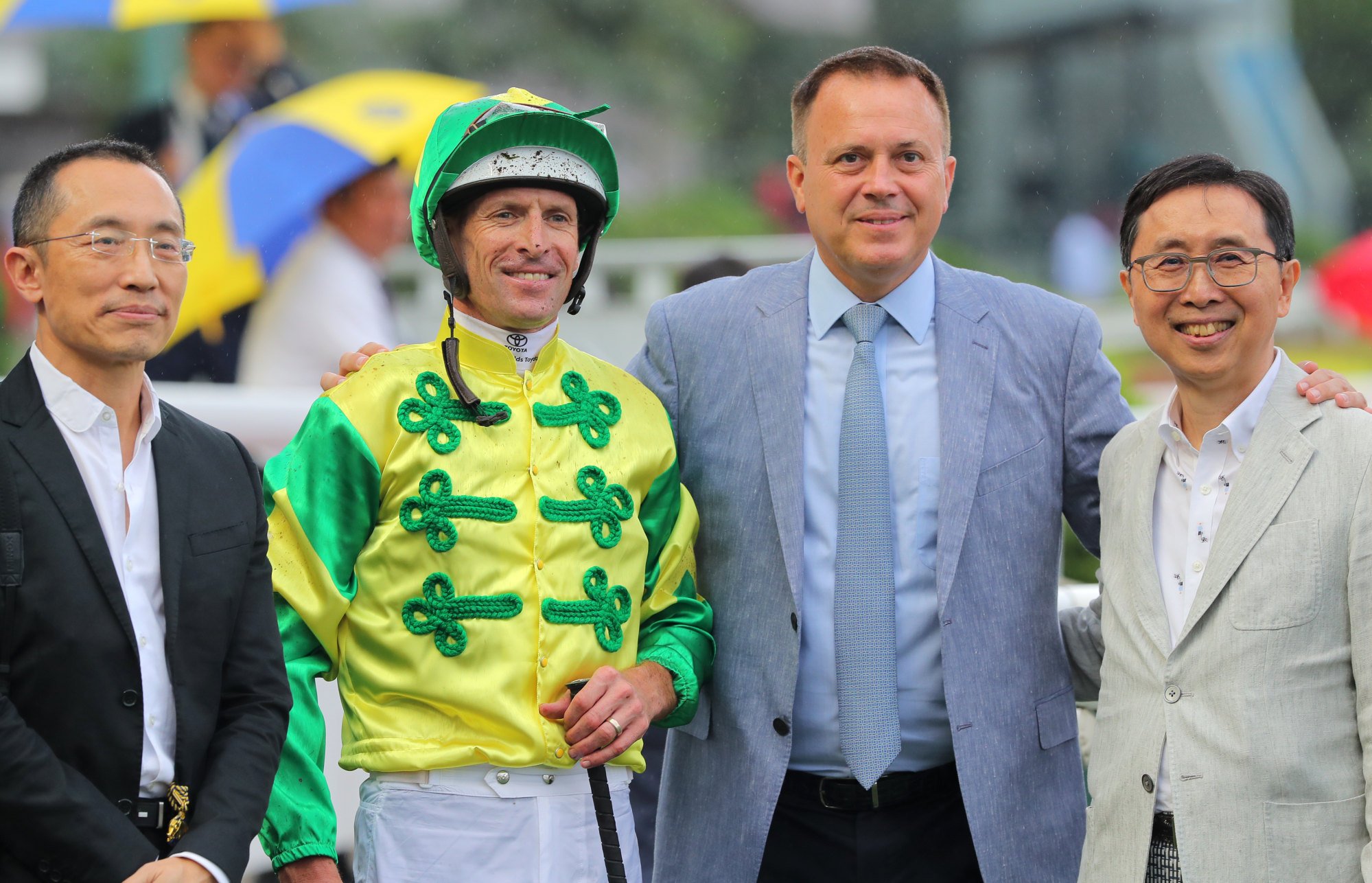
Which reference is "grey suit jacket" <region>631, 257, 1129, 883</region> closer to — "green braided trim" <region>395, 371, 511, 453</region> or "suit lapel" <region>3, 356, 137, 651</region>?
"green braided trim" <region>395, 371, 511, 453</region>

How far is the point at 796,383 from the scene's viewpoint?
303 cm

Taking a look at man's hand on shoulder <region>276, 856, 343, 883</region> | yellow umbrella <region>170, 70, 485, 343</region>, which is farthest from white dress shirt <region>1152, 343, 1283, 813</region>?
yellow umbrella <region>170, 70, 485, 343</region>

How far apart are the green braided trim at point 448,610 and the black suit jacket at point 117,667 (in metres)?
0.23

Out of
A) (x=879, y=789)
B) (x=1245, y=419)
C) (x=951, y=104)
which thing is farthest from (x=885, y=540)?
(x=951, y=104)

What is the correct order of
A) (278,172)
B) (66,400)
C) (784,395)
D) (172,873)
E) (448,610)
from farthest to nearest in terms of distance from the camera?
(278,172)
(784,395)
(448,610)
(66,400)
(172,873)

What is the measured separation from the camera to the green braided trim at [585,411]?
275 cm

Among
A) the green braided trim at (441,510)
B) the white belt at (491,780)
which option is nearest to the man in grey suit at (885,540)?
the white belt at (491,780)

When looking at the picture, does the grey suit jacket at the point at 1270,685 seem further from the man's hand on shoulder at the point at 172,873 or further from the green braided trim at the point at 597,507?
the man's hand on shoulder at the point at 172,873

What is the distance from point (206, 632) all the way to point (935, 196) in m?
1.51

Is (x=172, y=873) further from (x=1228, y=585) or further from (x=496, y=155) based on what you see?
(x=1228, y=585)

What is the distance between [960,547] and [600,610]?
67cm

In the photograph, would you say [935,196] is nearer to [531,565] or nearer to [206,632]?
→ [531,565]

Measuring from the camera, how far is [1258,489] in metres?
2.52

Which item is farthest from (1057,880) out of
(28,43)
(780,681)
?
(28,43)
